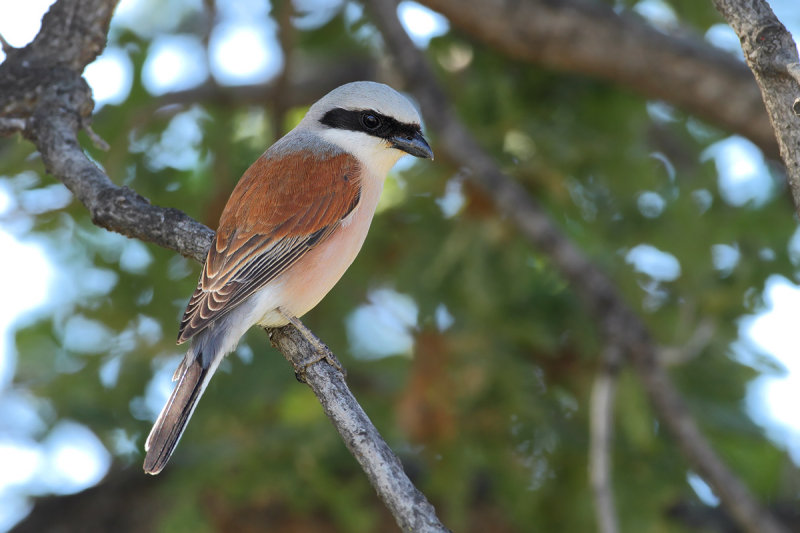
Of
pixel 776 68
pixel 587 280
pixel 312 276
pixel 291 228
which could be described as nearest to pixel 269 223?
pixel 291 228

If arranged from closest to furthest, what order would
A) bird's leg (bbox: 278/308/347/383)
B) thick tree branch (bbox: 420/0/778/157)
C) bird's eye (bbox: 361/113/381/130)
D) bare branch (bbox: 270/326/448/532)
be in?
1. bare branch (bbox: 270/326/448/532)
2. bird's leg (bbox: 278/308/347/383)
3. bird's eye (bbox: 361/113/381/130)
4. thick tree branch (bbox: 420/0/778/157)

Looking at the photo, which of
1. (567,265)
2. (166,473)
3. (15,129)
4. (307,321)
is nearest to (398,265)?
(307,321)

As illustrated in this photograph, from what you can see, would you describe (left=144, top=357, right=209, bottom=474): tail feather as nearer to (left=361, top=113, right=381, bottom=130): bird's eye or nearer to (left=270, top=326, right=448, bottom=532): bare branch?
(left=270, top=326, right=448, bottom=532): bare branch

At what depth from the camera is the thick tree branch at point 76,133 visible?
2889 millimetres

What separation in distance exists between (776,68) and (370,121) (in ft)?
6.79

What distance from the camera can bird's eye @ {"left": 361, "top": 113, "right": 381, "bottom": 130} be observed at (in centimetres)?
382

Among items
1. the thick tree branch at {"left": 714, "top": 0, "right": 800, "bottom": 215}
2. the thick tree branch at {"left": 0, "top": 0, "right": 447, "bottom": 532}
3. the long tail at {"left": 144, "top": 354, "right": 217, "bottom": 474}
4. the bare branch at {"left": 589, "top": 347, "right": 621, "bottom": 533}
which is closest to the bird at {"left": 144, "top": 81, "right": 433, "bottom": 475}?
the long tail at {"left": 144, "top": 354, "right": 217, "bottom": 474}

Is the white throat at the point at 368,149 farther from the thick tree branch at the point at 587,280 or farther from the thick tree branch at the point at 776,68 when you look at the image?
the thick tree branch at the point at 776,68

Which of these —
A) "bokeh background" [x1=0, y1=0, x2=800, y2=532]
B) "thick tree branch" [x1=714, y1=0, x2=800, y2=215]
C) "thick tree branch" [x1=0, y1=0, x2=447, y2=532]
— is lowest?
"bokeh background" [x1=0, y1=0, x2=800, y2=532]

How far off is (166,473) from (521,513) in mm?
1892

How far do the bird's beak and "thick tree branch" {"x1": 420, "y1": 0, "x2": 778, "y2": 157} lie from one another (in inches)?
53.7

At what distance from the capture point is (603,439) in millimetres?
3793

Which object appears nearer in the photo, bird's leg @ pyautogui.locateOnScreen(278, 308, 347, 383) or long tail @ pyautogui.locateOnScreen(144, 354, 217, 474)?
bird's leg @ pyautogui.locateOnScreen(278, 308, 347, 383)

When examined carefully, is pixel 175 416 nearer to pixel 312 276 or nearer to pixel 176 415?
pixel 176 415
